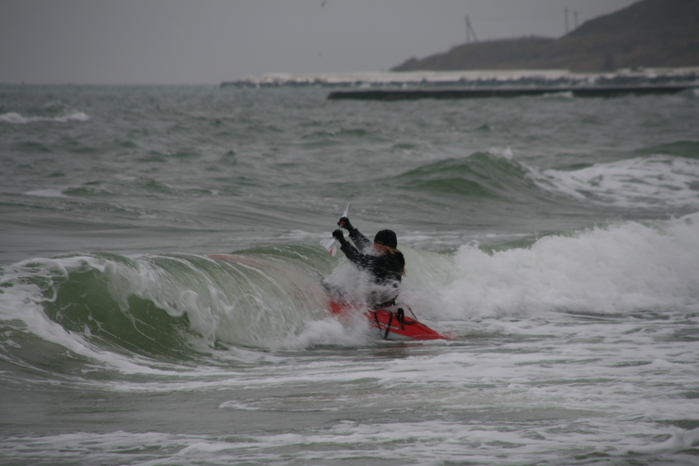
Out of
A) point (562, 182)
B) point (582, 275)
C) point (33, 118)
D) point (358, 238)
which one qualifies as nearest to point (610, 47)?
point (33, 118)

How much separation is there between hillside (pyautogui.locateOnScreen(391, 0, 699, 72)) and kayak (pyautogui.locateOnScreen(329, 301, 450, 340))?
6046 inches

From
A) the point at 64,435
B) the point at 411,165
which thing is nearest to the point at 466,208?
the point at 411,165

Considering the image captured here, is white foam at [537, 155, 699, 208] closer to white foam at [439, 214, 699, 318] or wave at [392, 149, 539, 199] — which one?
wave at [392, 149, 539, 199]

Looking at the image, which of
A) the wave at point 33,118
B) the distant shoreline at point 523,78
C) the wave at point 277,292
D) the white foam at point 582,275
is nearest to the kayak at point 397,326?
the wave at point 277,292

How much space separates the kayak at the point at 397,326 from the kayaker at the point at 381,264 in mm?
94

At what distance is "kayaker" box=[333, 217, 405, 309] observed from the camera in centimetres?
663

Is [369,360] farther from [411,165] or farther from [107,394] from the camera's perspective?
[411,165]

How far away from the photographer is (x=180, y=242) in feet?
31.8

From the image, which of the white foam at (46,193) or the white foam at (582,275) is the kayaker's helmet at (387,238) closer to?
the white foam at (582,275)

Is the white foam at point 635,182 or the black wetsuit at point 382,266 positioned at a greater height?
the white foam at point 635,182

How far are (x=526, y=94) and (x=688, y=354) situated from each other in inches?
3043

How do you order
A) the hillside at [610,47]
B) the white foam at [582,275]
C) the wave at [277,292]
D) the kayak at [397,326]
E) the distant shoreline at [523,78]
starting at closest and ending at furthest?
the wave at [277,292], the kayak at [397,326], the white foam at [582,275], the distant shoreline at [523,78], the hillside at [610,47]

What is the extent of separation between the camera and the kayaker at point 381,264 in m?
6.63

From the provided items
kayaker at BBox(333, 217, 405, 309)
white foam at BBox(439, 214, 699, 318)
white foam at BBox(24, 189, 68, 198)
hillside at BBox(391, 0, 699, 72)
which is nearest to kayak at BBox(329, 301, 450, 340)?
kayaker at BBox(333, 217, 405, 309)
